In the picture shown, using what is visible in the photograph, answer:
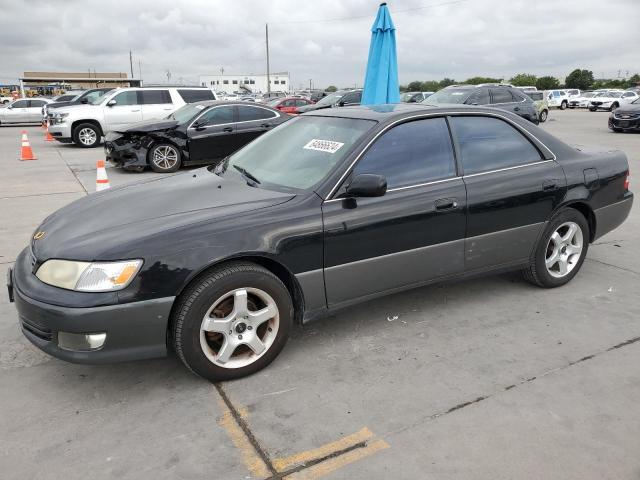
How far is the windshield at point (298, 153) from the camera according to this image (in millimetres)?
3385

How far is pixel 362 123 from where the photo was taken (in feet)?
11.7

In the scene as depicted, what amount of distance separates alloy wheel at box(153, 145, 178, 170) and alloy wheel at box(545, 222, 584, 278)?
7867 millimetres

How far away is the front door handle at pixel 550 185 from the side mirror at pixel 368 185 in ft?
5.10

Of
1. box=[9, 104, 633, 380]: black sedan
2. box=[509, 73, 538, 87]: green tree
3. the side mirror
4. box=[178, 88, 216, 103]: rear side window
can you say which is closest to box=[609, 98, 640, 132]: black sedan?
box=[178, 88, 216, 103]: rear side window

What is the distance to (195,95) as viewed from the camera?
14.9m

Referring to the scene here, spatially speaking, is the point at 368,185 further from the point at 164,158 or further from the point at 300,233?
the point at 164,158

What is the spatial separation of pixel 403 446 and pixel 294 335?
1.30 meters

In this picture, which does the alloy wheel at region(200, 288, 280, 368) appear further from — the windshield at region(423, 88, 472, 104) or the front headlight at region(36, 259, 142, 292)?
the windshield at region(423, 88, 472, 104)

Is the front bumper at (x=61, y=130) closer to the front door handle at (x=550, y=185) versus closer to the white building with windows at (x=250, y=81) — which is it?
the front door handle at (x=550, y=185)

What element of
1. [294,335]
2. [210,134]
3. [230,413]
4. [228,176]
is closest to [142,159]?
[210,134]

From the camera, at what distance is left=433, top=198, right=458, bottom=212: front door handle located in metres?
3.50

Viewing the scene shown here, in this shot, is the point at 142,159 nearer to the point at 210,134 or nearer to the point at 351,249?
the point at 210,134

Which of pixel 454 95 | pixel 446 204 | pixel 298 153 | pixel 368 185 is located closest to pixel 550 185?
pixel 446 204

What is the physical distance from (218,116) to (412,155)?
25.6 feet
